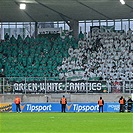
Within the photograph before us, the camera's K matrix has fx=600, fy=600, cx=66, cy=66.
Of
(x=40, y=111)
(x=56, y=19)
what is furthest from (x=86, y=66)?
(x=40, y=111)

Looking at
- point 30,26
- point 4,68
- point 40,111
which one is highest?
point 30,26

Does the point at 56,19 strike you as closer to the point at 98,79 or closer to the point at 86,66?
the point at 86,66

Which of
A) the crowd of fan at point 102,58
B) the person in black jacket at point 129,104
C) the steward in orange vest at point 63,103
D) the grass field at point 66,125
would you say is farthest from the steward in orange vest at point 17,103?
the grass field at point 66,125

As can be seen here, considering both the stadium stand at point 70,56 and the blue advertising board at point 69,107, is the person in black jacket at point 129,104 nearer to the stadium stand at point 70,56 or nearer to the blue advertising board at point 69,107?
the blue advertising board at point 69,107

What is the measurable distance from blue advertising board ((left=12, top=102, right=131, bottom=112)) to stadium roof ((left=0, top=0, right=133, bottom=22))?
A: 8142 millimetres

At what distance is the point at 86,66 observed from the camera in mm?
53188

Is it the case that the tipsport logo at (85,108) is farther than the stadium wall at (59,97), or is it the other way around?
the stadium wall at (59,97)

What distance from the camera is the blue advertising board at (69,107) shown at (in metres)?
42.9

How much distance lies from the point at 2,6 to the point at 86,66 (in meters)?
9.67

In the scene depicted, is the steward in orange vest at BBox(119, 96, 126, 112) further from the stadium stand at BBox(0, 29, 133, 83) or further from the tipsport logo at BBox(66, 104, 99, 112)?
the stadium stand at BBox(0, 29, 133, 83)

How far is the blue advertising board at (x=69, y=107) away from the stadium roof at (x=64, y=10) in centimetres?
814

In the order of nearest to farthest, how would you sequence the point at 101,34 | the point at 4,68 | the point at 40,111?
the point at 40,111 < the point at 4,68 < the point at 101,34

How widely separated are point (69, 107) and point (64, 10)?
1134 centimetres

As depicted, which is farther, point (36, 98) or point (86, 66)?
point (86, 66)
